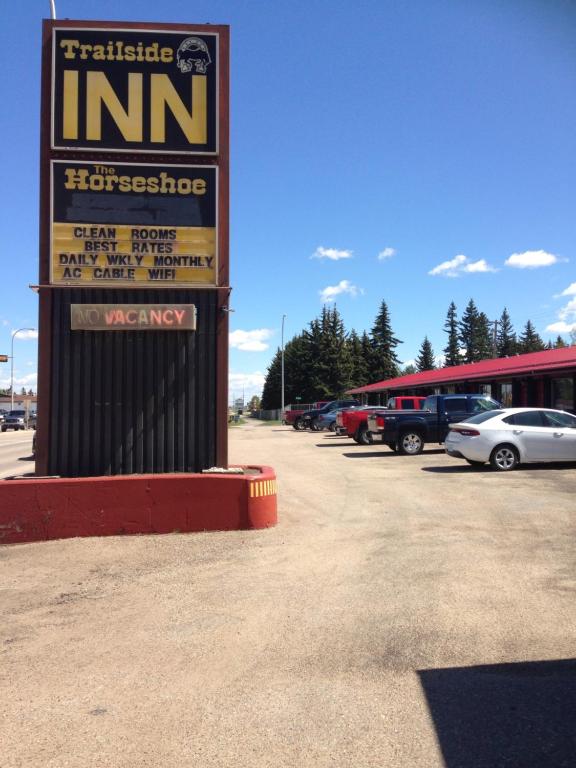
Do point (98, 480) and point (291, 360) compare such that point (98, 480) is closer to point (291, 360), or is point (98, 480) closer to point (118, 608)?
point (118, 608)

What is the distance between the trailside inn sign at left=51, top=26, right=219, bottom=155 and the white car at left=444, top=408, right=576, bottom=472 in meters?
9.09

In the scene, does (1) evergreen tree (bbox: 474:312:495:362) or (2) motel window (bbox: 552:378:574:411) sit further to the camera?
(1) evergreen tree (bbox: 474:312:495:362)

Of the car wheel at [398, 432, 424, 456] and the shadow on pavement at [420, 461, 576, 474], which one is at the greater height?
the car wheel at [398, 432, 424, 456]

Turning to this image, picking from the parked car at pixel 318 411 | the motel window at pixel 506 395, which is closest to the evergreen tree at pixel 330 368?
the parked car at pixel 318 411

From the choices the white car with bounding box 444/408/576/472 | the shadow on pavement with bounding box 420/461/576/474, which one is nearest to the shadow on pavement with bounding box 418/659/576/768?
the shadow on pavement with bounding box 420/461/576/474

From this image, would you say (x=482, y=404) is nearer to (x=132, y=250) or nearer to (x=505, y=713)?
(x=132, y=250)

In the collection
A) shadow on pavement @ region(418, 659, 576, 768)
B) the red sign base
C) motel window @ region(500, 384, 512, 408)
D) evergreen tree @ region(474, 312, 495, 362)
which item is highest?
evergreen tree @ region(474, 312, 495, 362)

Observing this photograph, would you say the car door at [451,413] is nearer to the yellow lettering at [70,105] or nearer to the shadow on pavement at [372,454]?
the shadow on pavement at [372,454]

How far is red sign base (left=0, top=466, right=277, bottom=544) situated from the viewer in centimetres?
750

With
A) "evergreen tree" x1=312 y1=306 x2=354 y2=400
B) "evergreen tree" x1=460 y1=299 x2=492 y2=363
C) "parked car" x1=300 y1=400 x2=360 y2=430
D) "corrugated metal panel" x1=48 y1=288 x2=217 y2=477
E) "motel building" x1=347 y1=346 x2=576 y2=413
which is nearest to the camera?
"corrugated metal panel" x1=48 y1=288 x2=217 y2=477

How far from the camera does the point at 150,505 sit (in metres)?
7.77

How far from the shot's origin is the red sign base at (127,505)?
7.50 m

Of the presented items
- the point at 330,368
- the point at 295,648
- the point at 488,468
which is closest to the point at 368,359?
the point at 330,368

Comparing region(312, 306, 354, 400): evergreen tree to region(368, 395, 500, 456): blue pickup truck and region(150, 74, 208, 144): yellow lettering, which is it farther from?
region(150, 74, 208, 144): yellow lettering
